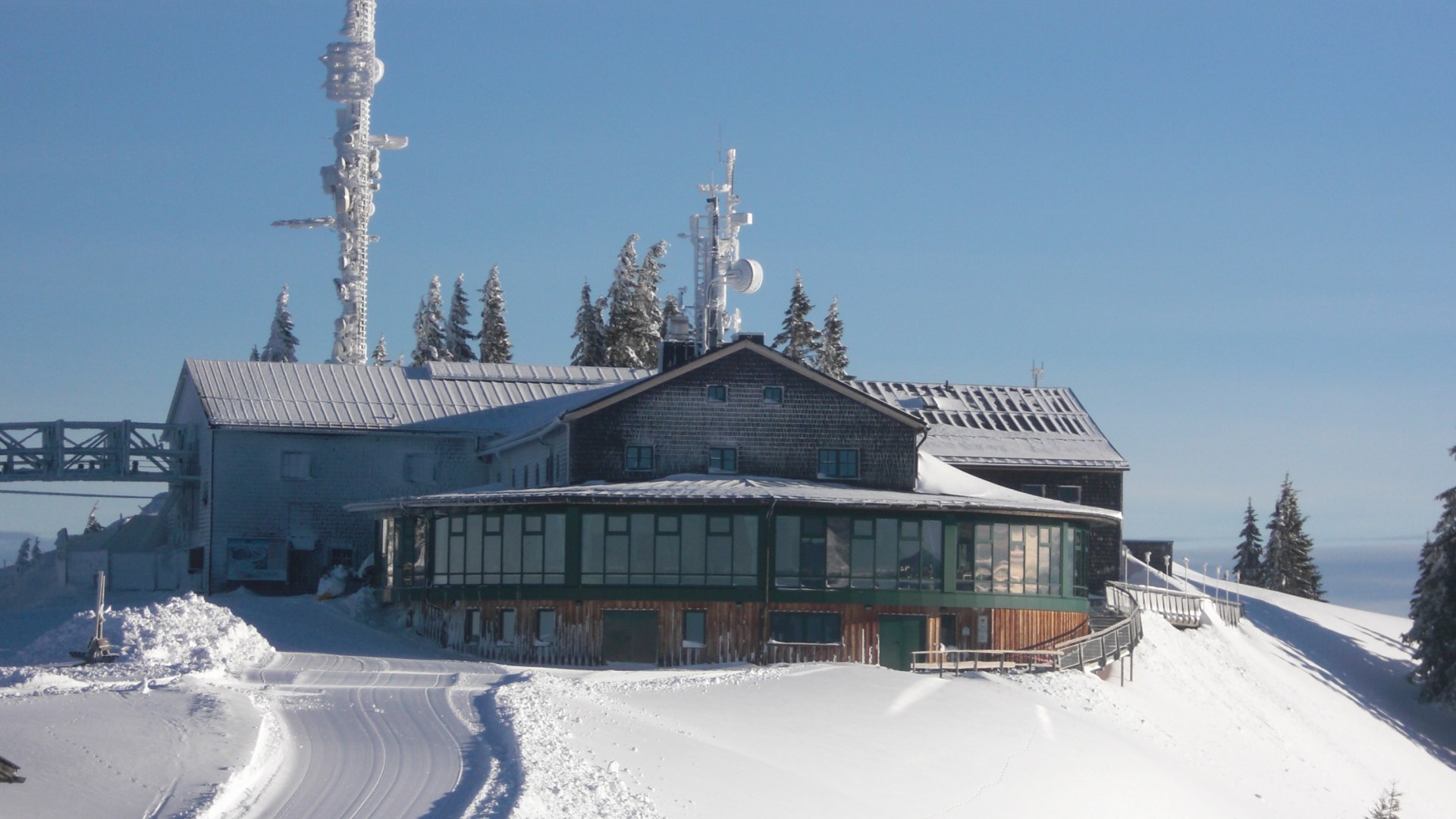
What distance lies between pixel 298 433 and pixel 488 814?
106ft

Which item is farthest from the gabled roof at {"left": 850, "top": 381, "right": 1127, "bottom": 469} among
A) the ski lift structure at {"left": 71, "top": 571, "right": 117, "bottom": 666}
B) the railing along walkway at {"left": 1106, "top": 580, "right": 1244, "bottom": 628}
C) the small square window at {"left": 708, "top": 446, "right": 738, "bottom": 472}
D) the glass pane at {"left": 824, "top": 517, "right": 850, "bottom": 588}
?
the ski lift structure at {"left": 71, "top": 571, "right": 117, "bottom": 666}

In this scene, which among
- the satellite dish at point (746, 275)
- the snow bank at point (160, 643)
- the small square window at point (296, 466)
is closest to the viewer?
the snow bank at point (160, 643)

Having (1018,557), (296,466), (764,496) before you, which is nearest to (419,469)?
(296,466)

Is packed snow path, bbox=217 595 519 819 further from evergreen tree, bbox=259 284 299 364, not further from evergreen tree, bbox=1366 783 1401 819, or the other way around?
Result: evergreen tree, bbox=259 284 299 364

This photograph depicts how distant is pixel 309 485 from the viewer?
5322 centimetres

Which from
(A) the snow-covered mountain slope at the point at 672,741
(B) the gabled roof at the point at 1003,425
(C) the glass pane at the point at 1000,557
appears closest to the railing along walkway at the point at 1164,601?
(A) the snow-covered mountain slope at the point at 672,741

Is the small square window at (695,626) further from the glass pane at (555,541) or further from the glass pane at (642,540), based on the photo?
the glass pane at (555,541)

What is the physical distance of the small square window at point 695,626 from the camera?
42.6m

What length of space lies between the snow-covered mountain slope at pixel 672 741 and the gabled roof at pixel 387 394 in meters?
5.93

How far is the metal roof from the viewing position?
42.2 meters

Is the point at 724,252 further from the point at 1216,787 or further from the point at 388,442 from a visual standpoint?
the point at 1216,787

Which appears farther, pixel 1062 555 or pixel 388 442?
pixel 388 442

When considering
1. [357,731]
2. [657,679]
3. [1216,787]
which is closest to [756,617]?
[657,679]

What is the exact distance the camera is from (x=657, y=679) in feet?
122
